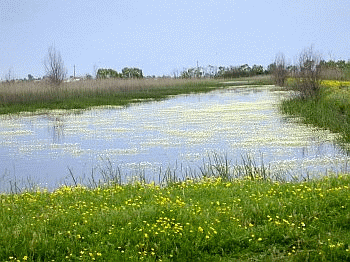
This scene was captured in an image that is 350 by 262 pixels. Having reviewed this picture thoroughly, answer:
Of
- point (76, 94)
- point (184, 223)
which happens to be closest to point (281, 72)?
point (76, 94)

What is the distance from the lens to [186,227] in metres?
6.40

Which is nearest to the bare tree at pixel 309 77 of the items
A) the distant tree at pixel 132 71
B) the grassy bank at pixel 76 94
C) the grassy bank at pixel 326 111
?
the grassy bank at pixel 326 111

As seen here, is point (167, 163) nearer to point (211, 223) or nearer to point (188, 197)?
point (188, 197)

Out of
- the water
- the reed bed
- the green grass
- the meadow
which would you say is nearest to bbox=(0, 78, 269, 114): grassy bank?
the reed bed

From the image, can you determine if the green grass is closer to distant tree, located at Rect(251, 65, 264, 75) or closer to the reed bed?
the reed bed

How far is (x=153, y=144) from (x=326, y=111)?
26.8 ft

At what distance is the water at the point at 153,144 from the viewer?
1359 centimetres

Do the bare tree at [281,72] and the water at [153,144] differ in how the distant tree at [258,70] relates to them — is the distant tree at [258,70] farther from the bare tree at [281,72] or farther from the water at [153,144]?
→ the water at [153,144]

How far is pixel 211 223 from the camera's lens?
652 cm

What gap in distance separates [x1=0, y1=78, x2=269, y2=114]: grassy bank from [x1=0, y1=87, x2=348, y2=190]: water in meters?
9.06

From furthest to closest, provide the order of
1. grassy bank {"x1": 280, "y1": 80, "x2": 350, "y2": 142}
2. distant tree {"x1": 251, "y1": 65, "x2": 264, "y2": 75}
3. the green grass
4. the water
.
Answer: distant tree {"x1": 251, "y1": 65, "x2": 264, "y2": 75}, grassy bank {"x1": 280, "y1": 80, "x2": 350, "y2": 142}, the water, the green grass

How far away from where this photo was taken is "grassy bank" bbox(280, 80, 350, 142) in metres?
18.7

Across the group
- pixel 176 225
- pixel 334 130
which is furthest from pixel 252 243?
pixel 334 130

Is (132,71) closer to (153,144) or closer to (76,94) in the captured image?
(76,94)
